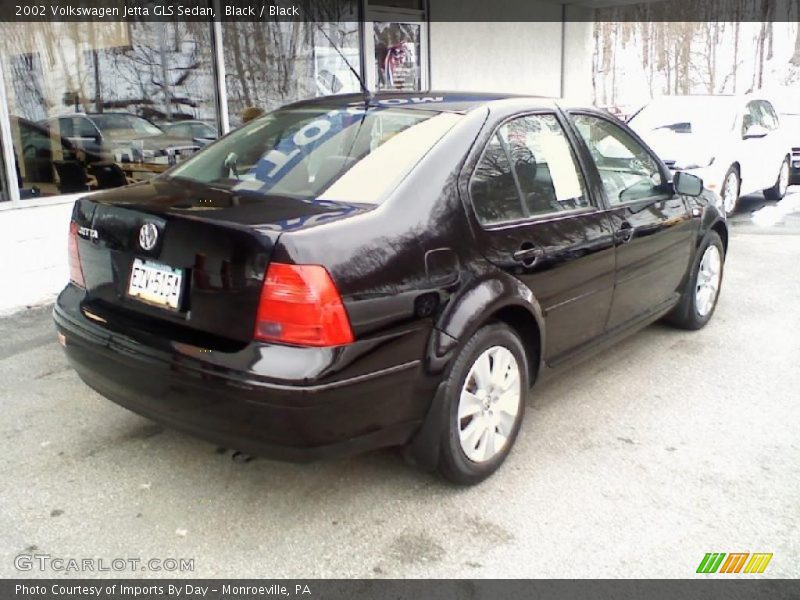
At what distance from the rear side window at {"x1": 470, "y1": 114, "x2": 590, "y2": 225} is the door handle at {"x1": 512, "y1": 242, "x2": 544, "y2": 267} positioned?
5.5 inches

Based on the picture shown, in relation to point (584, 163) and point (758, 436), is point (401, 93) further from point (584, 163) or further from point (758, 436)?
point (758, 436)

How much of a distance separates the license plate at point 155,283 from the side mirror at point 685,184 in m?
3.23

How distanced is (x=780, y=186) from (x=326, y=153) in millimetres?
10651

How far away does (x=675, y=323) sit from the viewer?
515 cm

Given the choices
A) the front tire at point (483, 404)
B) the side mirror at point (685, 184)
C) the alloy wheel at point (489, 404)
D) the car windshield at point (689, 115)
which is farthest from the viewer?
the car windshield at point (689, 115)

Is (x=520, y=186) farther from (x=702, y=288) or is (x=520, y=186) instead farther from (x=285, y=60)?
(x=285, y=60)

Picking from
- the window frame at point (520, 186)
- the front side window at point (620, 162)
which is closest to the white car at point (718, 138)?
the front side window at point (620, 162)

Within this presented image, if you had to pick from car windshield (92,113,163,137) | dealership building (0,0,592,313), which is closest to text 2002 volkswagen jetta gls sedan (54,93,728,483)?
dealership building (0,0,592,313)

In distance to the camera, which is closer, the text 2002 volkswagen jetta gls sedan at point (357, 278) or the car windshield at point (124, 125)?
the text 2002 volkswagen jetta gls sedan at point (357, 278)

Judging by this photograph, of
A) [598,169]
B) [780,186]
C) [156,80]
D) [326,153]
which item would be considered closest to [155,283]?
[326,153]

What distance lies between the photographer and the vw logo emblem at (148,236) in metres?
2.71

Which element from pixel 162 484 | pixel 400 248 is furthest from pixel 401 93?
pixel 162 484

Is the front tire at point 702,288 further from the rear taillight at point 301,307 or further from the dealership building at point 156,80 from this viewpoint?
the rear taillight at point 301,307

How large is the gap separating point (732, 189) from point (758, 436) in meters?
6.86
